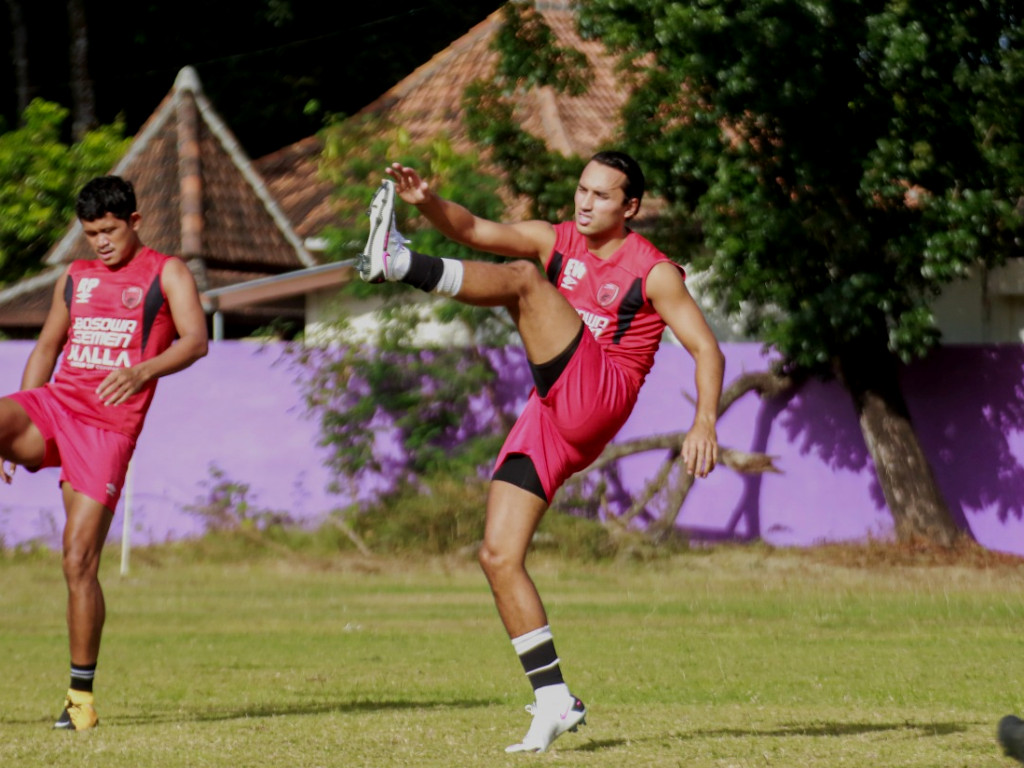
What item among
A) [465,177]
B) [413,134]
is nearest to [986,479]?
[465,177]

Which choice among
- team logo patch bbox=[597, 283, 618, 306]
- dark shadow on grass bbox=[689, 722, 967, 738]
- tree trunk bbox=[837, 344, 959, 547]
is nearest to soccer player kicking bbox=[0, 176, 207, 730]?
team logo patch bbox=[597, 283, 618, 306]

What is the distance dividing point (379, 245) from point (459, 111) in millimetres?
19029

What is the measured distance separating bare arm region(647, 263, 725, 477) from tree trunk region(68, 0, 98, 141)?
25.5 meters

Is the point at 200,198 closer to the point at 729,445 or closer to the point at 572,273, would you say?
the point at 729,445

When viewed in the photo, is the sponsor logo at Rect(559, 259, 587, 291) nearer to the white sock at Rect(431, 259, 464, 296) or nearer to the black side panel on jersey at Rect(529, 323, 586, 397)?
the black side panel on jersey at Rect(529, 323, 586, 397)

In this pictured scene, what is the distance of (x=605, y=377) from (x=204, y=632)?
682cm

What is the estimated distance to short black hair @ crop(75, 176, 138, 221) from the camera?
299 inches

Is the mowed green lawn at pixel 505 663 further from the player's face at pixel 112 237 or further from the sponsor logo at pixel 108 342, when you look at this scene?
the player's face at pixel 112 237

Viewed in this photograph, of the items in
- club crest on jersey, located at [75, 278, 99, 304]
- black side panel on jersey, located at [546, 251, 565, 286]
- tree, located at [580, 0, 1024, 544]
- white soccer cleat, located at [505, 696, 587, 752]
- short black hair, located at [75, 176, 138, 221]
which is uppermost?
tree, located at [580, 0, 1024, 544]

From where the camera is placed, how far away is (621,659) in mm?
10641

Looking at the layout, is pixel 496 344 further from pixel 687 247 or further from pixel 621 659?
pixel 621 659

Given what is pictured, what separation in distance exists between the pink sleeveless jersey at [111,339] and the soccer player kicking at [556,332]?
161 cm

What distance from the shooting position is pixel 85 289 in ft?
25.6

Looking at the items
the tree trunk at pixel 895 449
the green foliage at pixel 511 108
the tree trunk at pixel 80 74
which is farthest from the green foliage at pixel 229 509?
the tree trunk at pixel 80 74
